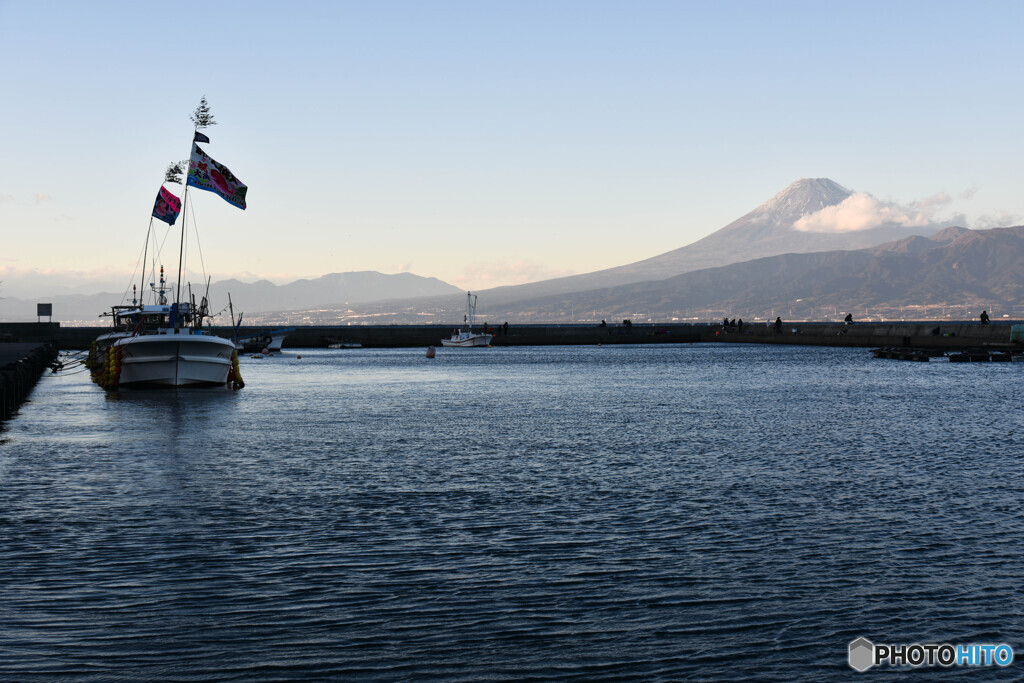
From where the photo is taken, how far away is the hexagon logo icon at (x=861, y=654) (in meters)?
9.15

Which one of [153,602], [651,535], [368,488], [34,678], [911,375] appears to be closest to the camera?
[34,678]

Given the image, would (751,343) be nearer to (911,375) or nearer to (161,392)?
(911,375)

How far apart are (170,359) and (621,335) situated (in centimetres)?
10461

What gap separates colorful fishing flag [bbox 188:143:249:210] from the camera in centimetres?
4181

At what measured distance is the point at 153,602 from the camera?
10992 millimetres

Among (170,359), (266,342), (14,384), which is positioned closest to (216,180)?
(170,359)

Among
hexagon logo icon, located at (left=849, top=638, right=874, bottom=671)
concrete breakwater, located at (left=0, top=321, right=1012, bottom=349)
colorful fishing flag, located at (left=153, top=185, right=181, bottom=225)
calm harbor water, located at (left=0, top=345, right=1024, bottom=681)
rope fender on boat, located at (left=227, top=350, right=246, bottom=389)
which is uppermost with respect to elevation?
colorful fishing flag, located at (left=153, top=185, right=181, bottom=225)

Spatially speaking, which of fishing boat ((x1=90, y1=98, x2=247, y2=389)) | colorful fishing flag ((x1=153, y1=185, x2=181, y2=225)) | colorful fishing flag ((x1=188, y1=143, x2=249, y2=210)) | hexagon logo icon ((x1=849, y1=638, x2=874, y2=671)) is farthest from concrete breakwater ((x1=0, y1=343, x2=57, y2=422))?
hexagon logo icon ((x1=849, y1=638, x2=874, y2=671))

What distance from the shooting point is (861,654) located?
9.35 m

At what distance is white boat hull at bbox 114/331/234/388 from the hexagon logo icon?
38.4 m

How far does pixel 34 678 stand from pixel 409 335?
13429 cm

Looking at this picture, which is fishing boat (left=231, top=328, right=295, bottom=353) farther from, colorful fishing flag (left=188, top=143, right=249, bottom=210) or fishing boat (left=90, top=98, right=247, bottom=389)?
colorful fishing flag (left=188, top=143, right=249, bottom=210)

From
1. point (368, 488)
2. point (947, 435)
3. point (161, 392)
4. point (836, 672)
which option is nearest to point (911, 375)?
point (947, 435)

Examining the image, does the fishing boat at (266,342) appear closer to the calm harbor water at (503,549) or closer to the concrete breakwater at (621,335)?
the concrete breakwater at (621,335)
